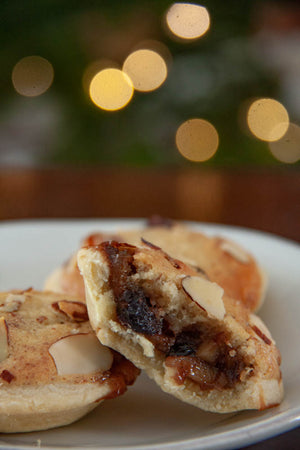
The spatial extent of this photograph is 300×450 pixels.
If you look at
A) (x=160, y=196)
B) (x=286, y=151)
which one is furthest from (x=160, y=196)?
(x=286, y=151)

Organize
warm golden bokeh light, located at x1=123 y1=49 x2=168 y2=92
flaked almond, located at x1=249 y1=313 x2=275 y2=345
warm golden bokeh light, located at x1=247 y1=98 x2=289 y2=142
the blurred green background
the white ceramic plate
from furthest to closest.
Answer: warm golden bokeh light, located at x1=123 y1=49 x2=168 y2=92
the blurred green background
warm golden bokeh light, located at x1=247 y1=98 x2=289 y2=142
flaked almond, located at x1=249 y1=313 x2=275 y2=345
the white ceramic plate

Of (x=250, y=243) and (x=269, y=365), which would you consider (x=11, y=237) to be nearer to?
(x=250, y=243)

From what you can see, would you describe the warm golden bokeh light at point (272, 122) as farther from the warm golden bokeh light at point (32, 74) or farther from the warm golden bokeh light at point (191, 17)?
the warm golden bokeh light at point (32, 74)

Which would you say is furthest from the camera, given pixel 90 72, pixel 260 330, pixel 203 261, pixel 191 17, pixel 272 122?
pixel 90 72

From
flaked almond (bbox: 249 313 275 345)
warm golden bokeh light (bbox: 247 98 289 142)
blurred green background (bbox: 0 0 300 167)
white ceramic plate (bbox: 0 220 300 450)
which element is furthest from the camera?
blurred green background (bbox: 0 0 300 167)

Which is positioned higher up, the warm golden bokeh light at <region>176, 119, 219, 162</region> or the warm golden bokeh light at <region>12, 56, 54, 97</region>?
the warm golden bokeh light at <region>12, 56, 54, 97</region>

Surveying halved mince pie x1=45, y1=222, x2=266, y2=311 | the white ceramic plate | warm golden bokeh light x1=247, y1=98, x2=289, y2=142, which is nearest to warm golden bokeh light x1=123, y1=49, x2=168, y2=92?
warm golden bokeh light x1=247, y1=98, x2=289, y2=142

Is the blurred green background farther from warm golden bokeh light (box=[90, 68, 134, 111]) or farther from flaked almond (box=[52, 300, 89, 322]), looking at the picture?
flaked almond (box=[52, 300, 89, 322])

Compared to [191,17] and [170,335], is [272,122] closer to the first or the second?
[191,17]
